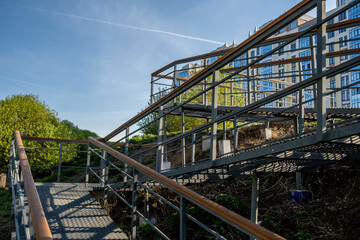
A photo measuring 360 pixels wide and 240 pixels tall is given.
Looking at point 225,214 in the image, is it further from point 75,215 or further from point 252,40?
point 75,215

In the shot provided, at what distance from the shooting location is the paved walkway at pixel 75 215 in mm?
3365

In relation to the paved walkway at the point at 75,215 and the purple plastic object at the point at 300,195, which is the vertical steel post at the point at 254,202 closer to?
the purple plastic object at the point at 300,195

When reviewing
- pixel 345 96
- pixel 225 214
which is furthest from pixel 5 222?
pixel 345 96

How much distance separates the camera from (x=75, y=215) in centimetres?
386

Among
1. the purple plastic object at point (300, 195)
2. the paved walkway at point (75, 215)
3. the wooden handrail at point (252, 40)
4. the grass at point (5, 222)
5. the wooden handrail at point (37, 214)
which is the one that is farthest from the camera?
the purple plastic object at point (300, 195)

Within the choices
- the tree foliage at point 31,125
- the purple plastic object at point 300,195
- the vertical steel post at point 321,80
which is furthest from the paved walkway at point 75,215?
the tree foliage at point 31,125

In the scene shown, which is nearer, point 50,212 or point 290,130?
point 50,212

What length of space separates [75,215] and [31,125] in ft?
60.4

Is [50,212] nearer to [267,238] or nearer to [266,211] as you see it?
[267,238]

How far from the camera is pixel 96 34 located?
9023 mm

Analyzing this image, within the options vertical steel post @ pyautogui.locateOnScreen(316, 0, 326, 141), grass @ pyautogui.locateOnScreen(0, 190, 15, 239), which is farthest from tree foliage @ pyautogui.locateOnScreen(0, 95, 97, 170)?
vertical steel post @ pyautogui.locateOnScreen(316, 0, 326, 141)

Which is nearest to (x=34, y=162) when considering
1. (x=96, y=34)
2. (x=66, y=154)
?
(x=66, y=154)

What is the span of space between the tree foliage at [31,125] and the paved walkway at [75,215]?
12.6m

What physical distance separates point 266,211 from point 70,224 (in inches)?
135
